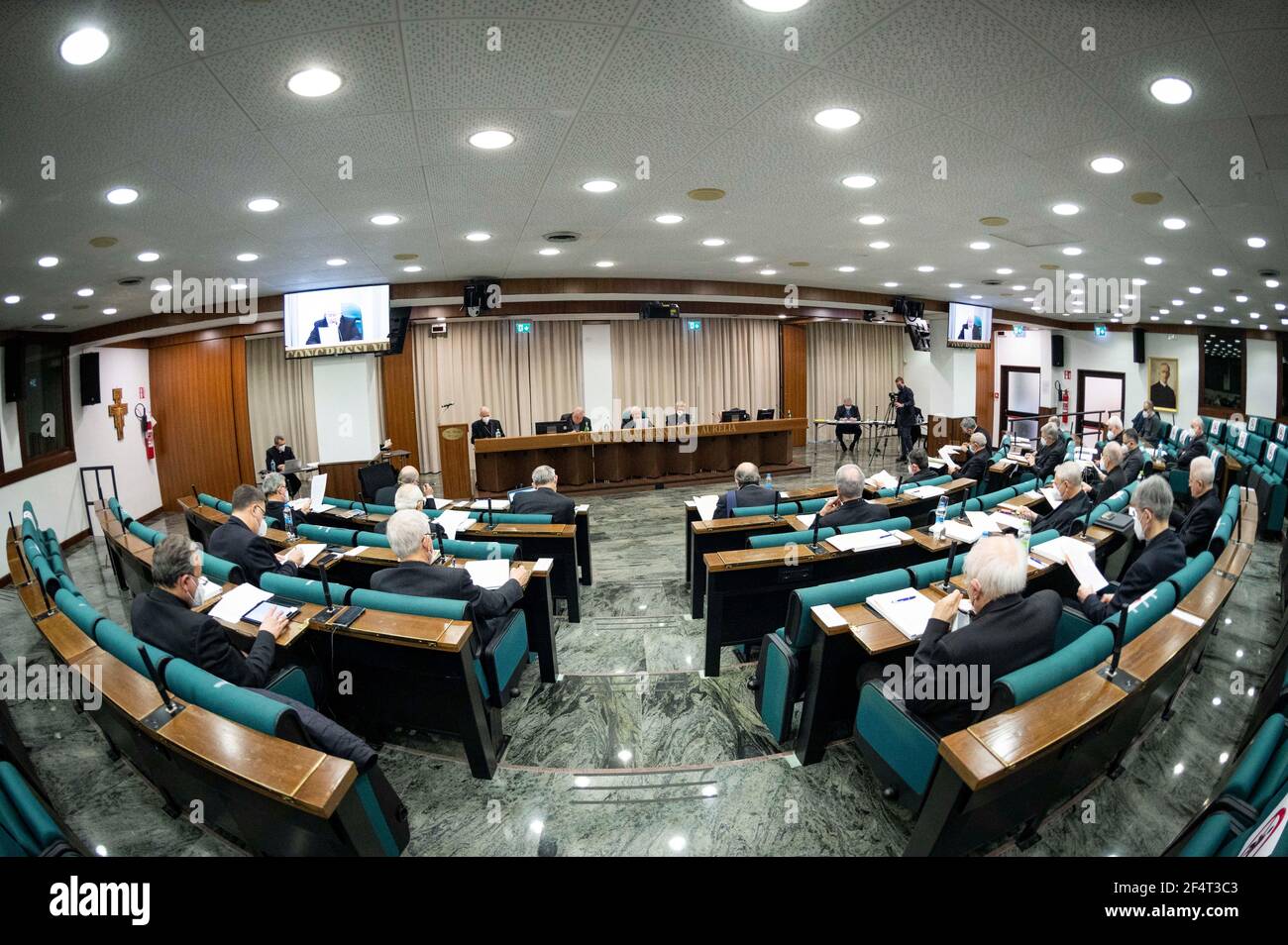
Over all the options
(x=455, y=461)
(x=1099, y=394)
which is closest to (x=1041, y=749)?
(x=455, y=461)

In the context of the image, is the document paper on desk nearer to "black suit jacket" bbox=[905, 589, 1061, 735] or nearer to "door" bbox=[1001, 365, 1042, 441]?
"black suit jacket" bbox=[905, 589, 1061, 735]

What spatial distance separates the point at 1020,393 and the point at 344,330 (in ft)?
63.0

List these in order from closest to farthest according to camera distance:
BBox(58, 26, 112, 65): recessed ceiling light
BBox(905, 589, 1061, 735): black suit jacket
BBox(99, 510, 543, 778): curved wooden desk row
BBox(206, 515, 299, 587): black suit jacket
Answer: BBox(58, 26, 112, 65): recessed ceiling light → BBox(905, 589, 1061, 735): black suit jacket → BBox(99, 510, 543, 778): curved wooden desk row → BBox(206, 515, 299, 587): black suit jacket

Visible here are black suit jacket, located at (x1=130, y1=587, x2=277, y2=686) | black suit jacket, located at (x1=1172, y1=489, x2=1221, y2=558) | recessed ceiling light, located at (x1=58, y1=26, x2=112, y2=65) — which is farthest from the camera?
black suit jacket, located at (x1=1172, y1=489, x2=1221, y2=558)

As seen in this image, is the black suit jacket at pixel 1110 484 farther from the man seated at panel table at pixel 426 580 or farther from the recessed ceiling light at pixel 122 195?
the recessed ceiling light at pixel 122 195

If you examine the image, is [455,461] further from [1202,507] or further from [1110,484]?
[1202,507]

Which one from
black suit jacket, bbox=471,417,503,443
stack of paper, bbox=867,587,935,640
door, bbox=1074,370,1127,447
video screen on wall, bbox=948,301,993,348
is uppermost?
video screen on wall, bbox=948,301,993,348

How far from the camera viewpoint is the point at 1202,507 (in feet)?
14.6

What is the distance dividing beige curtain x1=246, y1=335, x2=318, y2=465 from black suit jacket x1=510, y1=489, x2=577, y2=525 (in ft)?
30.4

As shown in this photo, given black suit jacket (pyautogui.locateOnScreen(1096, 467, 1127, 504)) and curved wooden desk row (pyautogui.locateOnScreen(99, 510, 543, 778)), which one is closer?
curved wooden desk row (pyautogui.locateOnScreen(99, 510, 543, 778))

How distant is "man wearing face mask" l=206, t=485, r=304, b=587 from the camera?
382 centimetres

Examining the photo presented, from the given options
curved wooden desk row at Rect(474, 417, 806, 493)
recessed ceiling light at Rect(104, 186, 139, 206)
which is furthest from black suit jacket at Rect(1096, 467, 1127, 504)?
recessed ceiling light at Rect(104, 186, 139, 206)

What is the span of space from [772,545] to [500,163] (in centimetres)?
305

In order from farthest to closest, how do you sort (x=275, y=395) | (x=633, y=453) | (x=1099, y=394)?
(x=1099, y=394) → (x=275, y=395) → (x=633, y=453)
